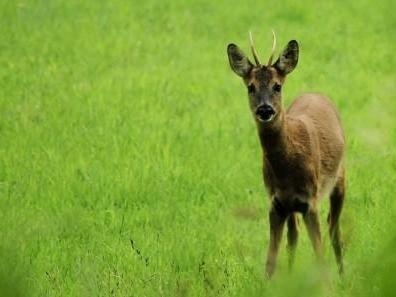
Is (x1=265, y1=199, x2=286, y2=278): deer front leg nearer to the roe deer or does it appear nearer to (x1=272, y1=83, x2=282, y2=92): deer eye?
the roe deer

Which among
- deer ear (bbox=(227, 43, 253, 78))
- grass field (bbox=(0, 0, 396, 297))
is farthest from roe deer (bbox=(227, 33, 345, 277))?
grass field (bbox=(0, 0, 396, 297))

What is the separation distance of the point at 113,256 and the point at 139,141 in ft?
11.0

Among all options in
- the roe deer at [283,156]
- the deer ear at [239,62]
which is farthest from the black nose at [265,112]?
the deer ear at [239,62]

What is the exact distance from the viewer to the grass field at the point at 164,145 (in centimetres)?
383

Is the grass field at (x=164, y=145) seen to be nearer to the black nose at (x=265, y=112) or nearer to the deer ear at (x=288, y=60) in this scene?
the black nose at (x=265, y=112)

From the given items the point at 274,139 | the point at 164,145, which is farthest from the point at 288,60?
the point at 164,145

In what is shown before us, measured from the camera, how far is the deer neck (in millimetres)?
6273

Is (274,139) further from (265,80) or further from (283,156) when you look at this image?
(265,80)

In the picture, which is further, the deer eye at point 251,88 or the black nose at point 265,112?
the deer eye at point 251,88

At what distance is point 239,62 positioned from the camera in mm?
6484

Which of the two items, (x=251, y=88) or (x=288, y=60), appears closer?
(x=251, y=88)

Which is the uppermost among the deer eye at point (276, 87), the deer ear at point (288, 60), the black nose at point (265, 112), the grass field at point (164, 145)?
the deer ear at point (288, 60)

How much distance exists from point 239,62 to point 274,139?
1.90ft

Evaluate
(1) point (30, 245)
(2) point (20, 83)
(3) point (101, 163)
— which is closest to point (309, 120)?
(1) point (30, 245)
